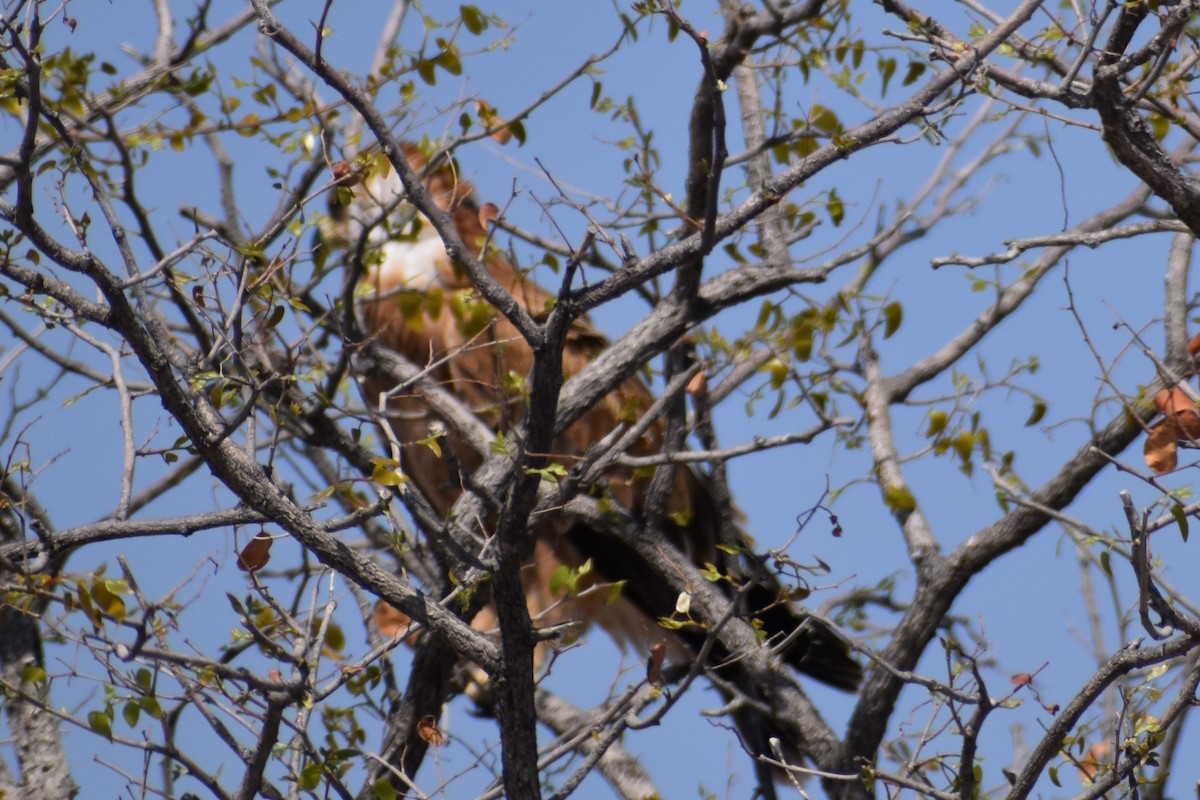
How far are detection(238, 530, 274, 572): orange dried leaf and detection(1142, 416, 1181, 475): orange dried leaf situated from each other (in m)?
1.70

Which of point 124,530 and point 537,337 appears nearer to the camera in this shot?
point 537,337

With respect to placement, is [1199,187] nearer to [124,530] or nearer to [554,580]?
[554,580]

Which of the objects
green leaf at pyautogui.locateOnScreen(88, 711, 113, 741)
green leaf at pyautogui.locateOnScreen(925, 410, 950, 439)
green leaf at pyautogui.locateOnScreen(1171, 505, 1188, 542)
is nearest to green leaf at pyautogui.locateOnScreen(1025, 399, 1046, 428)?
green leaf at pyautogui.locateOnScreen(925, 410, 950, 439)

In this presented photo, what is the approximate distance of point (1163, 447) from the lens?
8.09 feet

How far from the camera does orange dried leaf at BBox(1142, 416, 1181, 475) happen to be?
244cm

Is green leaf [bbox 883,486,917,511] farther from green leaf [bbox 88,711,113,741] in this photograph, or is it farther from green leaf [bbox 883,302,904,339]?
green leaf [bbox 88,711,113,741]

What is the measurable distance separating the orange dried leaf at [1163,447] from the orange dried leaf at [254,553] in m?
1.70

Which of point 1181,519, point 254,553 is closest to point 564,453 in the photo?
point 254,553

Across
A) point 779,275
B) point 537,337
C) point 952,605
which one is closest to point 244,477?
point 537,337

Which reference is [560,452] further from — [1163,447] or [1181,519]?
[1181,519]

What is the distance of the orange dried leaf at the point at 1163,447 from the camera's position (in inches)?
96.0

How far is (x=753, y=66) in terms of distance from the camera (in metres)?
3.22

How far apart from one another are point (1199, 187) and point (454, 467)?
1.43m

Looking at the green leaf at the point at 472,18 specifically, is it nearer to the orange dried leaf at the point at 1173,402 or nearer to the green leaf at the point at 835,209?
the green leaf at the point at 835,209
